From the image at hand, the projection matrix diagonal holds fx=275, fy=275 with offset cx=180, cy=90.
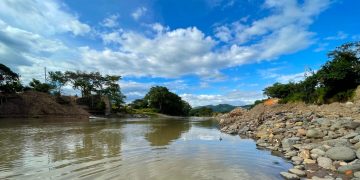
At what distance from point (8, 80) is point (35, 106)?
23.5 ft

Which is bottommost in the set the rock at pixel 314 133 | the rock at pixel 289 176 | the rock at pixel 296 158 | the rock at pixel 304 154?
the rock at pixel 289 176

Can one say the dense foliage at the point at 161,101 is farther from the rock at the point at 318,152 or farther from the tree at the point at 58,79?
the rock at the point at 318,152

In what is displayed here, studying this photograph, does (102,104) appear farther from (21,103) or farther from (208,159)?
(208,159)

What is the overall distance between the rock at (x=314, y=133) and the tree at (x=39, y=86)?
62.1 metres

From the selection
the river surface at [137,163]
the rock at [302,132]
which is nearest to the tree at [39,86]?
the river surface at [137,163]

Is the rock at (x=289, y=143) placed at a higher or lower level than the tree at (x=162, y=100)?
lower

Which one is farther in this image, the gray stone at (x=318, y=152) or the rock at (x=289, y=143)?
the rock at (x=289, y=143)

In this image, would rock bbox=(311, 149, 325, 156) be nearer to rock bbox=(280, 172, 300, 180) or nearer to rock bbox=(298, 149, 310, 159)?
rock bbox=(298, 149, 310, 159)

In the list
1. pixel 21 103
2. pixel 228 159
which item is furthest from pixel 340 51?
pixel 21 103

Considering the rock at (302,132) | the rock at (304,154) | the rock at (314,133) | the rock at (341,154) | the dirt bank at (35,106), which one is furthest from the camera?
the dirt bank at (35,106)

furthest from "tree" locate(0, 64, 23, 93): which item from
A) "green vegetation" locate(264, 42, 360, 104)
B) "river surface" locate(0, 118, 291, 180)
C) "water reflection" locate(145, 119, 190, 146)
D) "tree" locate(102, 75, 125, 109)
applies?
"green vegetation" locate(264, 42, 360, 104)

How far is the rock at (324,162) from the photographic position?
30.0 ft

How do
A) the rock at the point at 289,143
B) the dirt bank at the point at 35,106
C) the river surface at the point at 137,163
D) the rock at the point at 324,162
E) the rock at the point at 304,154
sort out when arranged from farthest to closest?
1. the dirt bank at the point at 35,106
2. the rock at the point at 289,143
3. the rock at the point at 304,154
4. the rock at the point at 324,162
5. the river surface at the point at 137,163

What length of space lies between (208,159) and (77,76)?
62.0m
